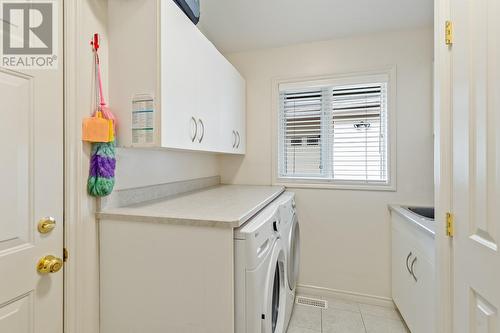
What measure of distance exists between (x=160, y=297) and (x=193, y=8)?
1.57 metres

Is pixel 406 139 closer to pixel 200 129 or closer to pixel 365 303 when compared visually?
pixel 365 303

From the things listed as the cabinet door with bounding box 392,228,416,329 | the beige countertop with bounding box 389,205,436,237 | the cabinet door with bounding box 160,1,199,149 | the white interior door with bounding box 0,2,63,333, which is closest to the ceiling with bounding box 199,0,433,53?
the cabinet door with bounding box 160,1,199,149

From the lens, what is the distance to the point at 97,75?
1.14 meters

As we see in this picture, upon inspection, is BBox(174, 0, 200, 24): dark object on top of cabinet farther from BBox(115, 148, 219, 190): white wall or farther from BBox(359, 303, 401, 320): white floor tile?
BBox(359, 303, 401, 320): white floor tile

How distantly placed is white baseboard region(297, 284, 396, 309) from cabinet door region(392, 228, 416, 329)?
0.34 ft

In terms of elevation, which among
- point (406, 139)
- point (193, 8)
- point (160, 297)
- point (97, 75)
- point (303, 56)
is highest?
point (303, 56)

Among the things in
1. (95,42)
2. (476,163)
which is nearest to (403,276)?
Result: (476,163)

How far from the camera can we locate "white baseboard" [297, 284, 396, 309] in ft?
7.00

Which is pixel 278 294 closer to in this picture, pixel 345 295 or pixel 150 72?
pixel 345 295

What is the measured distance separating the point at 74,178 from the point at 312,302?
2103 mm

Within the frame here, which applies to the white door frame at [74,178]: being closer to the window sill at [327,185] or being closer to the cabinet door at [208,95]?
the cabinet door at [208,95]

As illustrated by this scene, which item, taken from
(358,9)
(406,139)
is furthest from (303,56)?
(406,139)

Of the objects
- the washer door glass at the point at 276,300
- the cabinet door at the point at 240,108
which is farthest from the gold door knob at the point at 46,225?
the cabinet door at the point at 240,108

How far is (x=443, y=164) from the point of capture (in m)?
0.98
